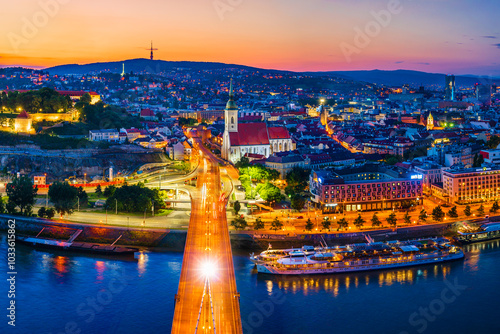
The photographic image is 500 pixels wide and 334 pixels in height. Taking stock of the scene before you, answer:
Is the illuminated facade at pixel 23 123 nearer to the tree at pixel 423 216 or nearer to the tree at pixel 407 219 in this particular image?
the tree at pixel 407 219

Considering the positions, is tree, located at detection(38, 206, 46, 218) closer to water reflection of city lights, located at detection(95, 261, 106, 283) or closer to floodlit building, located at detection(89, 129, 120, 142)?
water reflection of city lights, located at detection(95, 261, 106, 283)

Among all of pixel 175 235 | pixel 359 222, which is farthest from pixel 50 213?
pixel 359 222

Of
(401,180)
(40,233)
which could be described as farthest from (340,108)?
(40,233)

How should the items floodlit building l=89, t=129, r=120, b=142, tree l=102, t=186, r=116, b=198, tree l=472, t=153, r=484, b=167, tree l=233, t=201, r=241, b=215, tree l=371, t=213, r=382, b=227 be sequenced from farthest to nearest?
floodlit building l=89, t=129, r=120, b=142 → tree l=472, t=153, r=484, b=167 → tree l=102, t=186, r=116, b=198 → tree l=233, t=201, r=241, b=215 → tree l=371, t=213, r=382, b=227

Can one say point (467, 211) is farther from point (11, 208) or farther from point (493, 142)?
point (493, 142)

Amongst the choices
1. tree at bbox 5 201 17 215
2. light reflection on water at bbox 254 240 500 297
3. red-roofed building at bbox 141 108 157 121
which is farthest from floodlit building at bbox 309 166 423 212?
red-roofed building at bbox 141 108 157 121

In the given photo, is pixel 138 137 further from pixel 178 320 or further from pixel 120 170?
→ pixel 178 320

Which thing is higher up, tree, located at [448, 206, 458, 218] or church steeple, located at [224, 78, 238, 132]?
church steeple, located at [224, 78, 238, 132]
